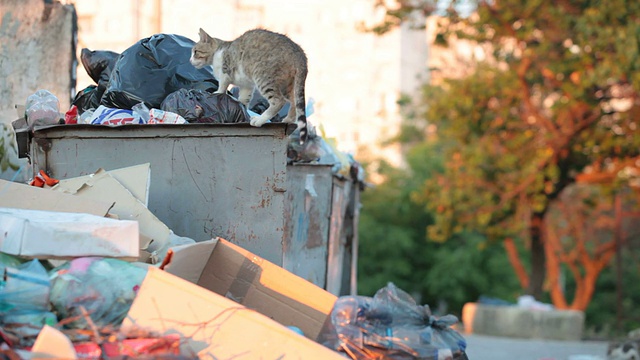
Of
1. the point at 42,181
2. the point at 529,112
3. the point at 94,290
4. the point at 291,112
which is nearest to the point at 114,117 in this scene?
the point at 42,181

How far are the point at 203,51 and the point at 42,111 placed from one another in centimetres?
123

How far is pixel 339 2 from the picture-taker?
45.1m

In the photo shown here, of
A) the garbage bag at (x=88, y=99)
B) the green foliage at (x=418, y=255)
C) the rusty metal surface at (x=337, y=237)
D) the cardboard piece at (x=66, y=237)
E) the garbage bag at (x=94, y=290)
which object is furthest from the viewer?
the green foliage at (x=418, y=255)

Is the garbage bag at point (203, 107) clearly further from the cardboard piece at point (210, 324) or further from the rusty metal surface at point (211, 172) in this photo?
the cardboard piece at point (210, 324)

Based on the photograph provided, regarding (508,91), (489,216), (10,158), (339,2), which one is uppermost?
(339,2)

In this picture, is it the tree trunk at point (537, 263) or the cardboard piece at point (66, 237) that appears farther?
the tree trunk at point (537, 263)

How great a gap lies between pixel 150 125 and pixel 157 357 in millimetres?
1971

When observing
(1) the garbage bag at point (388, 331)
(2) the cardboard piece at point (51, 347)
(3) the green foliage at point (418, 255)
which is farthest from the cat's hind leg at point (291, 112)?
(3) the green foliage at point (418, 255)

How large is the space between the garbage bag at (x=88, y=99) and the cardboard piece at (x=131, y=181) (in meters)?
1.14

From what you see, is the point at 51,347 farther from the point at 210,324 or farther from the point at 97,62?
the point at 97,62

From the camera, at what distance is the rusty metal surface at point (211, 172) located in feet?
15.4

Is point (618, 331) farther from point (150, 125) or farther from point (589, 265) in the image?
point (150, 125)

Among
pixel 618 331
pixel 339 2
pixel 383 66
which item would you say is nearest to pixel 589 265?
pixel 618 331

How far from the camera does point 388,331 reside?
377 centimetres
